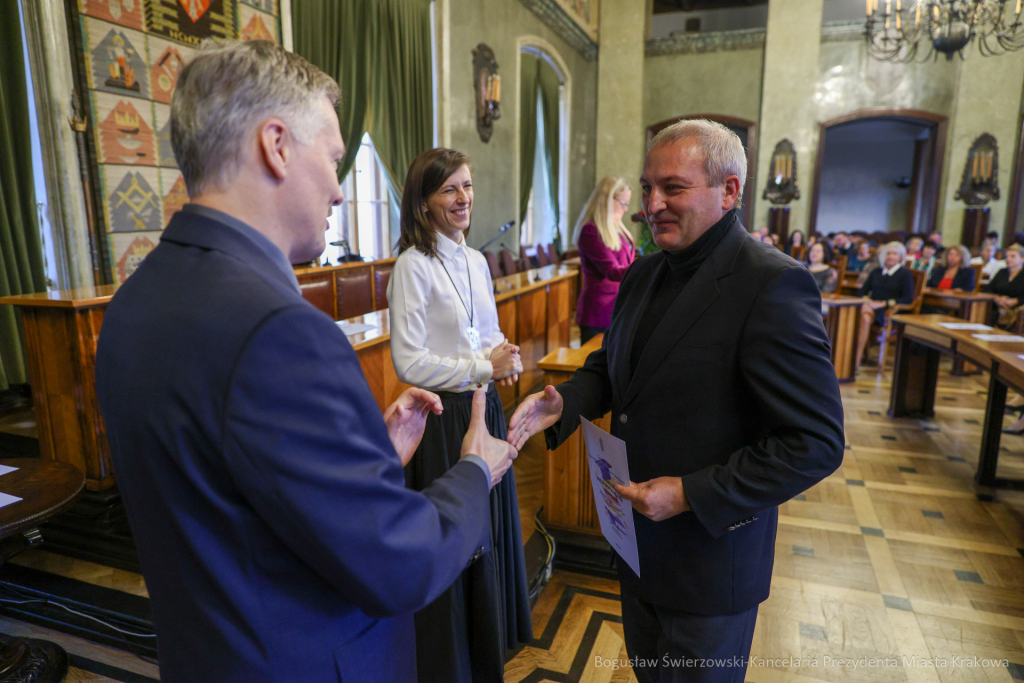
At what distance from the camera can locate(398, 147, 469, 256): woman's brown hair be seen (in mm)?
1771

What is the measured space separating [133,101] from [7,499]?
3.04 metres

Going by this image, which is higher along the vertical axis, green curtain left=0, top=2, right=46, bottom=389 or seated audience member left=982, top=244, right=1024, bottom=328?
green curtain left=0, top=2, right=46, bottom=389

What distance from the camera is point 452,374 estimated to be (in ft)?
5.61

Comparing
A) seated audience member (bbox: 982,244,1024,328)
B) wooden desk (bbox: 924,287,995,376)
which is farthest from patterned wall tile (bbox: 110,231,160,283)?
seated audience member (bbox: 982,244,1024,328)

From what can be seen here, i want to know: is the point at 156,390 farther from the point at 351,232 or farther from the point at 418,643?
the point at 351,232

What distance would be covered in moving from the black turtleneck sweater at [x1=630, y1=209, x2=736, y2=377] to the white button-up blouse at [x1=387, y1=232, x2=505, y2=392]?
0.54 metres

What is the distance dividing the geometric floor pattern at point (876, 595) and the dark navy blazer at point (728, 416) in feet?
3.45

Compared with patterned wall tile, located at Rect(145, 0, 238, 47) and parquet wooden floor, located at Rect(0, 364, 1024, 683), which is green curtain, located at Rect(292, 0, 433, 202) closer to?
patterned wall tile, located at Rect(145, 0, 238, 47)

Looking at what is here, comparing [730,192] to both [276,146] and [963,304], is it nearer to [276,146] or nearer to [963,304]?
[276,146]

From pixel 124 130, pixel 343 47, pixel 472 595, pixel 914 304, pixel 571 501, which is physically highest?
pixel 343 47

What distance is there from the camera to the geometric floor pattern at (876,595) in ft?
6.95

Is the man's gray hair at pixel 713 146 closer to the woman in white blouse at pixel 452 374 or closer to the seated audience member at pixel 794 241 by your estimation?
the woman in white blouse at pixel 452 374

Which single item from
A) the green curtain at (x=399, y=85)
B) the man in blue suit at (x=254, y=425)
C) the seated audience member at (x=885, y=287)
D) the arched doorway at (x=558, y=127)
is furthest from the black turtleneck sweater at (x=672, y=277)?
the arched doorway at (x=558, y=127)

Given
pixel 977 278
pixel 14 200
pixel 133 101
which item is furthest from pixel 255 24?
pixel 977 278
